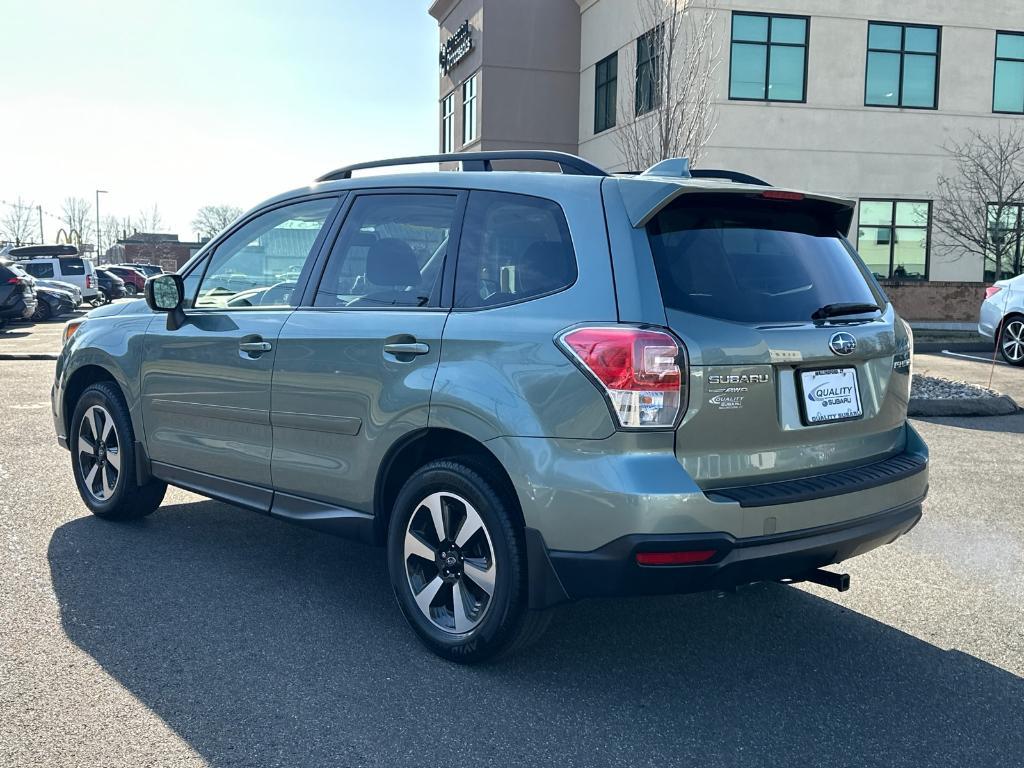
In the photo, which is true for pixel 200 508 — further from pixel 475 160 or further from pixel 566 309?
pixel 566 309

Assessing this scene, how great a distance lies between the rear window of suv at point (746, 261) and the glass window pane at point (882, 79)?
82.4 feet

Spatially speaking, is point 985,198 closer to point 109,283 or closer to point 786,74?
point 786,74

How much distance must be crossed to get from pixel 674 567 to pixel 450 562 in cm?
96

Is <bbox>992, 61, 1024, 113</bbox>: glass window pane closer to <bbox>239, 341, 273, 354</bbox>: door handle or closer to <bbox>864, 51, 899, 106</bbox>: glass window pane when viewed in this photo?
<bbox>864, 51, 899, 106</bbox>: glass window pane

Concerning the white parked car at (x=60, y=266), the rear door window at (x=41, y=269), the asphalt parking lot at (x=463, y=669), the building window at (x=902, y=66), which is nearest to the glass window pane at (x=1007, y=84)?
the building window at (x=902, y=66)

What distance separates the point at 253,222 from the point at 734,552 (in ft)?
9.94

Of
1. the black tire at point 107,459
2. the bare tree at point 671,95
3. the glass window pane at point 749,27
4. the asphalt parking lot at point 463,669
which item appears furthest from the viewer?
the glass window pane at point 749,27

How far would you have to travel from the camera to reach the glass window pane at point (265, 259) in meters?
4.75

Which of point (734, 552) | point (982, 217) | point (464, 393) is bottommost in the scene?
point (734, 552)

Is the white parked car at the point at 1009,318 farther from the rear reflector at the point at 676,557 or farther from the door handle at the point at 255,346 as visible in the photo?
the rear reflector at the point at 676,557

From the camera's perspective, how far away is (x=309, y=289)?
4602mm

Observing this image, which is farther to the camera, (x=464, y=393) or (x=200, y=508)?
(x=200, y=508)

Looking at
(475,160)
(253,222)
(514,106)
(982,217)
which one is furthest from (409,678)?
(514,106)

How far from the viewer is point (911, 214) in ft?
89.4
